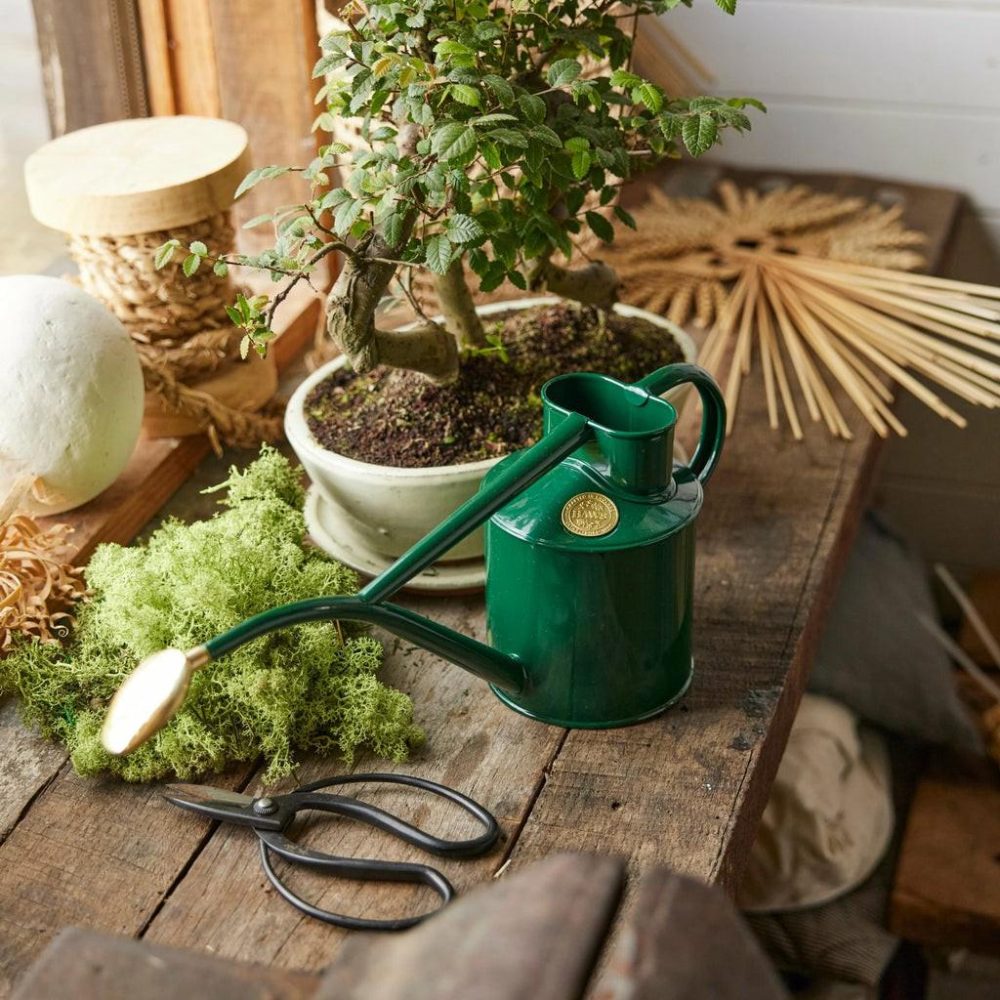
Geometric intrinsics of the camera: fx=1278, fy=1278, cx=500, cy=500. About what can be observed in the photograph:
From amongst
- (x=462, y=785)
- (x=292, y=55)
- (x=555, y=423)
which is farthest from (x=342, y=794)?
(x=292, y=55)

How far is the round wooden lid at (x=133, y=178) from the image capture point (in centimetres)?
123

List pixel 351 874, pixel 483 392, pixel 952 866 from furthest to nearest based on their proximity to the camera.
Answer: pixel 952 866 → pixel 483 392 → pixel 351 874

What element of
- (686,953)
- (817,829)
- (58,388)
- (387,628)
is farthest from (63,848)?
(817,829)

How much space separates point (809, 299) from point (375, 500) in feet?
2.63

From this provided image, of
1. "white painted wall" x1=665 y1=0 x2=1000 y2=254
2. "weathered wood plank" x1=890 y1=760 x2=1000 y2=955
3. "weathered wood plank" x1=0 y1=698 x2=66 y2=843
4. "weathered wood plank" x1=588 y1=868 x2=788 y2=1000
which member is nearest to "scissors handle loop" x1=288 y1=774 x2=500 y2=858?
"weathered wood plank" x1=0 y1=698 x2=66 y2=843

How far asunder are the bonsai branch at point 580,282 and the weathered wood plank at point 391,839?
0.38 metres

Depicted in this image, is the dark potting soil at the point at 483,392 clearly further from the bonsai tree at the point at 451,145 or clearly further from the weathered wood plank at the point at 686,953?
the weathered wood plank at the point at 686,953

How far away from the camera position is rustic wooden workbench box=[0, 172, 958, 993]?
0.88 meters

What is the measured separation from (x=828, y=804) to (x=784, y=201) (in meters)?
0.89

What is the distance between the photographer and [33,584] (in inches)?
43.4

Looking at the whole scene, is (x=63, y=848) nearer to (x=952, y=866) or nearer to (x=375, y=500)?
(x=375, y=500)

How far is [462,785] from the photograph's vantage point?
980mm

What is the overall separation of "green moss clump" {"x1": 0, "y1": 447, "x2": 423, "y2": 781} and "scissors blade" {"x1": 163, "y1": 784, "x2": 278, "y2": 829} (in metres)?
0.02

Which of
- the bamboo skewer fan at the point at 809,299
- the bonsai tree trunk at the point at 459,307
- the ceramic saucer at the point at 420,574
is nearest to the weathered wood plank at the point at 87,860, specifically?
the ceramic saucer at the point at 420,574
